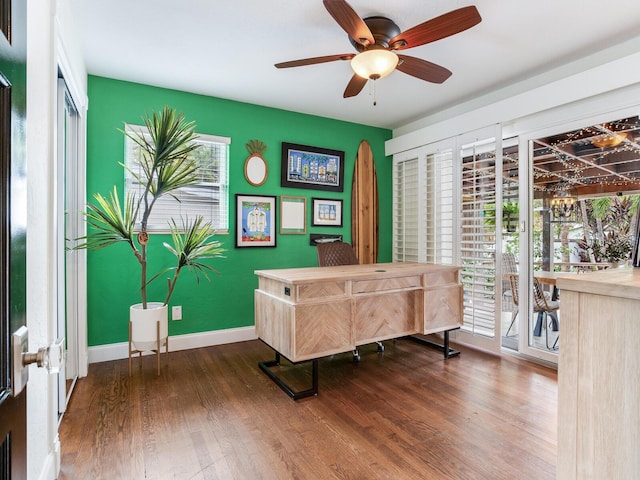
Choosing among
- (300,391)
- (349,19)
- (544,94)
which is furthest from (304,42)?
(300,391)

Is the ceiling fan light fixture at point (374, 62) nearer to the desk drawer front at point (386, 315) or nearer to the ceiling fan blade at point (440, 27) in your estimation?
the ceiling fan blade at point (440, 27)

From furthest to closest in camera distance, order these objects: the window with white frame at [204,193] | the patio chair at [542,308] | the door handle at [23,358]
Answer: the window with white frame at [204,193]
the patio chair at [542,308]
the door handle at [23,358]

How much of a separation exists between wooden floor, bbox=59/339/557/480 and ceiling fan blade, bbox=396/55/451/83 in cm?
223

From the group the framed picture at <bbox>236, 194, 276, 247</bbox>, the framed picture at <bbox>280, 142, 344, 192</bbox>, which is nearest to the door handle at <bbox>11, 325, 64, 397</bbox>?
the framed picture at <bbox>236, 194, 276, 247</bbox>

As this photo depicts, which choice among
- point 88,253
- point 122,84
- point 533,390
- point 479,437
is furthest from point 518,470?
point 122,84

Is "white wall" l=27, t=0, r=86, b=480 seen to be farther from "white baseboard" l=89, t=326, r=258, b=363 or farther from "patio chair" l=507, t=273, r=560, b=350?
"patio chair" l=507, t=273, r=560, b=350

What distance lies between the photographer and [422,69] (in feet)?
8.10

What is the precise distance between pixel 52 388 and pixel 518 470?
2.24 meters

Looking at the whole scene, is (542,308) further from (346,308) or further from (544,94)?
(346,308)

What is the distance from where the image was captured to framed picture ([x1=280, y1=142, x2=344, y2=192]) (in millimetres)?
4055

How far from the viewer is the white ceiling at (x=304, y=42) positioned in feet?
7.34

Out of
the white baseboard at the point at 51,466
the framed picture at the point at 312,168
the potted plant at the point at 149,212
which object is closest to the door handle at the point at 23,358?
the white baseboard at the point at 51,466

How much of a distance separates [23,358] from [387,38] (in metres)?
2.51

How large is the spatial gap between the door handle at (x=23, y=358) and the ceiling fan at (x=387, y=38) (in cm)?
180
